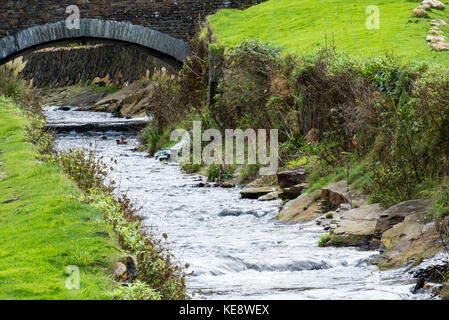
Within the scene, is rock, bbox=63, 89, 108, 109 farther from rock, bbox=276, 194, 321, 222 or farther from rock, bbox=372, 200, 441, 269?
rock, bbox=372, 200, 441, 269

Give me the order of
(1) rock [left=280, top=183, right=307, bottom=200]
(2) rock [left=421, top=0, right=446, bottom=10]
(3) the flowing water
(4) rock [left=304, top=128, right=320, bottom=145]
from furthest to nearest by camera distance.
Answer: (2) rock [left=421, top=0, right=446, bottom=10]
(4) rock [left=304, top=128, right=320, bottom=145]
(1) rock [left=280, top=183, right=307, bottom=200]
(3) the flowing water

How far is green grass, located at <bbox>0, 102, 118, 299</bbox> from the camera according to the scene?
19.4 feet

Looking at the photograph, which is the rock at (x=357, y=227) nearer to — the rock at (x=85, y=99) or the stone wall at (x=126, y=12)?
the stone wall at (x=126, y=12)

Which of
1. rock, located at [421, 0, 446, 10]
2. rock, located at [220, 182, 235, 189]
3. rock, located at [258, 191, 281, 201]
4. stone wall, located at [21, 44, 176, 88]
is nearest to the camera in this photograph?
rock, located at [258, 191, 281, 201]

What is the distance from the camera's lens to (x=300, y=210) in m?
12.0

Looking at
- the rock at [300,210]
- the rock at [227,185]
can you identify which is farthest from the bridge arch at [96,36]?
the rock at [300,210]

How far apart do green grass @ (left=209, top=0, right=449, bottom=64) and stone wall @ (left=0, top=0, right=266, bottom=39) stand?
113cm

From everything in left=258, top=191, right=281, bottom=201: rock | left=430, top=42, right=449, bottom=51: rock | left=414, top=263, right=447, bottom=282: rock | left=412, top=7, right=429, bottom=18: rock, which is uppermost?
left=412, top=7, right=429, bottom=18: rock

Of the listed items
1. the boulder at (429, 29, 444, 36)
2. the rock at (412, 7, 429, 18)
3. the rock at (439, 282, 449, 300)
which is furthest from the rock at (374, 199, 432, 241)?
the rock at (412, 7, 429, 18)

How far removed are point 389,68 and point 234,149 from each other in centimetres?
585

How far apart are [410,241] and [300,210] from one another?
361 centimetres

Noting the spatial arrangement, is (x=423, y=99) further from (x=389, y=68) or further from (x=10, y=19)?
(x=10, y=19)

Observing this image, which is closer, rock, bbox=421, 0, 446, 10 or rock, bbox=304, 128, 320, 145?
rock, bbox=304, 128, 320, 145

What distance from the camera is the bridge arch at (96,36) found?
27.7 metres
